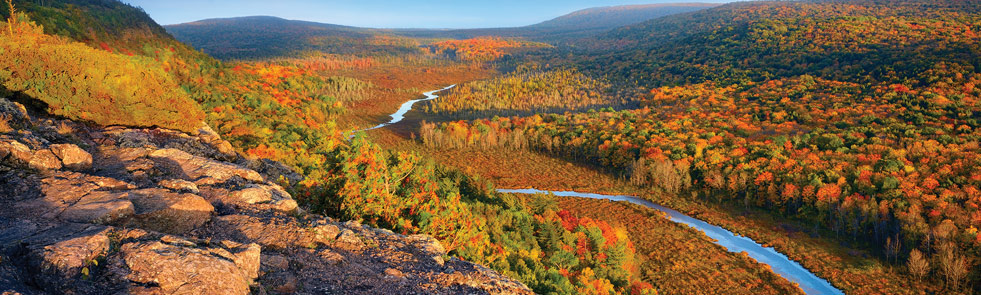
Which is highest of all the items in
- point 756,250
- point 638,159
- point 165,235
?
point 165,235

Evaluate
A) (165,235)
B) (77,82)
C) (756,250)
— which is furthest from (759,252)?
(77,82)

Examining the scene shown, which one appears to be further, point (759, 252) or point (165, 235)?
point (759, 252)

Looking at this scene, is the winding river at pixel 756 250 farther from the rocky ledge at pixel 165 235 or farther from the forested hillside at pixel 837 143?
the rocky ledge at pixel 165 235

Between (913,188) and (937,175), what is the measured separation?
733 centimetres

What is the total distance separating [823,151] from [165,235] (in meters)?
105

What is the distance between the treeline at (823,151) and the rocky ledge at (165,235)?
209 ft

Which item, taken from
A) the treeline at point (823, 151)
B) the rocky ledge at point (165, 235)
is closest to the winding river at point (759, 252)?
the treeline at point (823, 151)

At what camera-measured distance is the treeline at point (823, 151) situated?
2280 inches

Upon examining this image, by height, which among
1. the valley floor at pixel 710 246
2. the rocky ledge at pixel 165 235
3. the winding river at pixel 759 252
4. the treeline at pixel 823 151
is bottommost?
the winding river at pixel 759 252

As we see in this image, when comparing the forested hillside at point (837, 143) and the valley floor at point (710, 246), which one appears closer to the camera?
the valley floor at point (710, 246)

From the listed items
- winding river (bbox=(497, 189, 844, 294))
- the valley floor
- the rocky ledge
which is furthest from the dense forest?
the rocky ledge

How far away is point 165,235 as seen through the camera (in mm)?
10789

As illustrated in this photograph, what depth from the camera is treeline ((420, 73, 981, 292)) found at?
57.9 m

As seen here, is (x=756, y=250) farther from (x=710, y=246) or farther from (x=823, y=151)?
(x=823, y=151)
